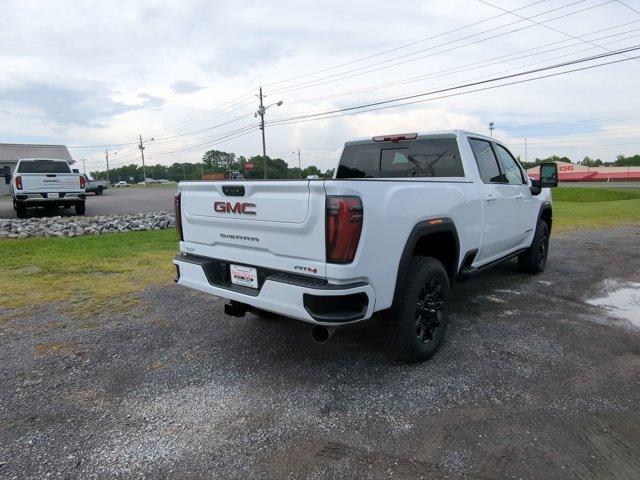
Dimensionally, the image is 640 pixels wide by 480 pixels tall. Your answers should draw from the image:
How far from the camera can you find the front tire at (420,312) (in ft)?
11.5

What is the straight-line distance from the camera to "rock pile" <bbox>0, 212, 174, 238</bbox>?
10.6 m

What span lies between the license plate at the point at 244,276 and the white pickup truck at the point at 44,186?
1268 centimetres

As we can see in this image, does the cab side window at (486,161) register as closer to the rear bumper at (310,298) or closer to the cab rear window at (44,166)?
the rear bumper at (310,298)

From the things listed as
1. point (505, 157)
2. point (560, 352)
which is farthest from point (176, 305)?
point (505, 157)

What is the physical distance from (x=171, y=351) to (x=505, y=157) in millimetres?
4438

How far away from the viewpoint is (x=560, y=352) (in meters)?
3.99

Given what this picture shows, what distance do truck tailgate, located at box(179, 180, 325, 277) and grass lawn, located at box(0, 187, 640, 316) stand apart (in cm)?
206

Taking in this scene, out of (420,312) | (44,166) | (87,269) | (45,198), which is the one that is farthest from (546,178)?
(44,166)

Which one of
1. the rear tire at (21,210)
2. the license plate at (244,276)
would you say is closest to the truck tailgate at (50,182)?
the rear tire at (21,210)

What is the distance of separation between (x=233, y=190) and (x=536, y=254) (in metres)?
4.89

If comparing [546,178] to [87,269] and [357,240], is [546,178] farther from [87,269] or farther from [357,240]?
[87,269]

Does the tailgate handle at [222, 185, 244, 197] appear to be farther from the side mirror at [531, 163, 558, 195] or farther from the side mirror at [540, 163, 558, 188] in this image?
the side mirror at [540, 163, 558, 188]

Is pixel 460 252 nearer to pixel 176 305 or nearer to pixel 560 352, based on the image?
pixel 560 352

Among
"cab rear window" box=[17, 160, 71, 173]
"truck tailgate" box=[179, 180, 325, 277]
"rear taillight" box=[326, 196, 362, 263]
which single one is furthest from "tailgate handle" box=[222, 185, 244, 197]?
"cab rear window" box=[17, 160, 71, 173]
